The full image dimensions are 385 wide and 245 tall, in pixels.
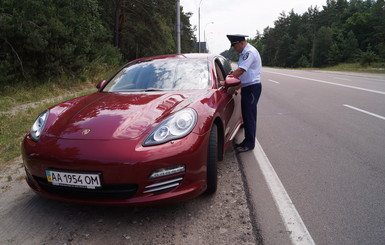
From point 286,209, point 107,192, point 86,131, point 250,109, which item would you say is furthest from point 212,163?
point 250,109

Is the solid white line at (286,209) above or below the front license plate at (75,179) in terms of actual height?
below

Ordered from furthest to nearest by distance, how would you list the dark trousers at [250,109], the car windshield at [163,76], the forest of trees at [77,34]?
the forest of trees at [77,34] < the dark trousers at [250,109] < the car windshield at [163,76]

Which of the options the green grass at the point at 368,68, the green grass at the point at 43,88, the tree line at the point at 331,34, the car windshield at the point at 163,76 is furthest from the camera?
the tree line at the point at 331,34

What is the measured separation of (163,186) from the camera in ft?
6.83

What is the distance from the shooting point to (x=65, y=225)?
2.17 metres

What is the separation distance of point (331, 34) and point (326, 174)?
73.1 metres

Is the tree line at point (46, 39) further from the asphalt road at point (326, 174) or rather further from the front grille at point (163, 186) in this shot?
the front grille at point (163, 186)

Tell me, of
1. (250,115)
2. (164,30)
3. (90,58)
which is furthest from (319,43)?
(250,115)

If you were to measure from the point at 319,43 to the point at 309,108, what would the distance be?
2672 inches

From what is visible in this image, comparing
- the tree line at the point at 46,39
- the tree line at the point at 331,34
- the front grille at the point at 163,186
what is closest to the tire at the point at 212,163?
the front grille at the point at 163,186

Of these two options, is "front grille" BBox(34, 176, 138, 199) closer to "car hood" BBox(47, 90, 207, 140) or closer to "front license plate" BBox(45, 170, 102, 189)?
"front license plate" BBox(45, 170, 102, 189)

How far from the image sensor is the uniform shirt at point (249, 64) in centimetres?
370

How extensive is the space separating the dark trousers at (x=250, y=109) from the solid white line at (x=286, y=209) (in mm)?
539

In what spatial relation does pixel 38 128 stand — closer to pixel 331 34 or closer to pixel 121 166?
pixel 121 166
